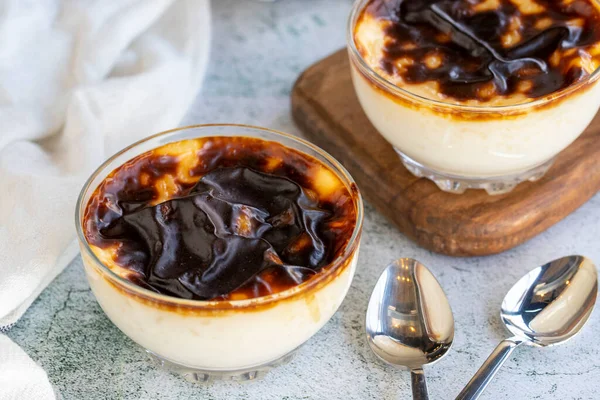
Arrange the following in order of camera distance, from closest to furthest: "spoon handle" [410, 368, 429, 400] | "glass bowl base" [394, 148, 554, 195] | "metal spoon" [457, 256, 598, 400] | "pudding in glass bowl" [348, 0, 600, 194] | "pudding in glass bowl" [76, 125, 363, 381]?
"pudding in glass bowl" [76, 125, 363, 381] < "spoon handle" [410, 368, 429, 400] < "metal spoon" [457, 256, 598, 400] < "pudding in glass bowl" [348, 0, 600, 194] < "glass bowl base" [394, 148, 554, 195]

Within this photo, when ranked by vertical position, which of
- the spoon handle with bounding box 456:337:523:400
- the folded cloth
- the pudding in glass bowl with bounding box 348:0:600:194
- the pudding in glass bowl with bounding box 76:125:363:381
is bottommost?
the folded cloth

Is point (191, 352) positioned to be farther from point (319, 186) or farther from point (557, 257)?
point (557, 257)

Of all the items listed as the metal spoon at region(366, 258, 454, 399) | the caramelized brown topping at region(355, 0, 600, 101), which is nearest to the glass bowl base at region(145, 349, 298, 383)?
the metal spoon at region(366, 258, 454, 399)

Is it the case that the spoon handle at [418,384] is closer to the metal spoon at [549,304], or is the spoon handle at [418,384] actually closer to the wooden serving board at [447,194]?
the metal spoon at [549,304]

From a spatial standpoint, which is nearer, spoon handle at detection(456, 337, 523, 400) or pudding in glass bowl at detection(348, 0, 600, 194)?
spoon handle at detection(456, 337, 523, 400)

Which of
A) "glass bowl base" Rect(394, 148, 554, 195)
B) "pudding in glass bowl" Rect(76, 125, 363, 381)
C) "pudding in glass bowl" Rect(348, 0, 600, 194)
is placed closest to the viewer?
"pudding in glass bowl" Rect(76, 125, 363, 381)

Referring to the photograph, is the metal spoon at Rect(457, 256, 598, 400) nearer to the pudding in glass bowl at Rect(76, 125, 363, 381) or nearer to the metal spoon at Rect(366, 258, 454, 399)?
the metal spoon at Rect(366, 258, 454, 399)

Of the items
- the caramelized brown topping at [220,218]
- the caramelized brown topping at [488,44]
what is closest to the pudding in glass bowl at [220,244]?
the caramelized brown topping at [220,218]

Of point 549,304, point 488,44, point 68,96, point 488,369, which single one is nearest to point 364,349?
point 488,369

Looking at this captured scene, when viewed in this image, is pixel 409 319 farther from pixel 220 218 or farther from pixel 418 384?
pixel 220 218
